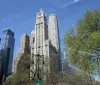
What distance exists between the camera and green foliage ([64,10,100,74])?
15.9 m

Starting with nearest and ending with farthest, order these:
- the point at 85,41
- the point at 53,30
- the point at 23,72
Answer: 1. the point at 85,41
2. the point at 23,72
3. the point at 53,30

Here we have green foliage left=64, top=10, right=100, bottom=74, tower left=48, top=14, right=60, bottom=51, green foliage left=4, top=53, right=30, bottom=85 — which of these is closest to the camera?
green foliage left=64, top=10, right=100, bottom=74

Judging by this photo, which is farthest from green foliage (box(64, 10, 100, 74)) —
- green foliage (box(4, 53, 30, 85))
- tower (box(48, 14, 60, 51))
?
tower (box(48, 14, 60, 51))

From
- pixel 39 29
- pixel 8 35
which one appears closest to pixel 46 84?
pixel 39 29

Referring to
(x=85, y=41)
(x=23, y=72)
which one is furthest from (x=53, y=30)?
(x=85, y=41)

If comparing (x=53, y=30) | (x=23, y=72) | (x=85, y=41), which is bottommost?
(x=23, y=72)

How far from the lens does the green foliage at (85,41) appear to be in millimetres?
15898

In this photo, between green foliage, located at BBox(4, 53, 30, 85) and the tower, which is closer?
green foliage, located at BBox(4, 53, 30, 85)

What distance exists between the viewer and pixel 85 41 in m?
17.1

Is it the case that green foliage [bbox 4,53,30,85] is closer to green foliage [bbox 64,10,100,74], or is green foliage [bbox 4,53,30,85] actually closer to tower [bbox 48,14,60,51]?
green foliage [bbox 64,10,100,74]

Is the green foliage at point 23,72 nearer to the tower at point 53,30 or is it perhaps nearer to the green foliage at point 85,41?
the green foliage at point 85,41

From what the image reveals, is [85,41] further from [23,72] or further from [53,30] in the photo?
[53,30]

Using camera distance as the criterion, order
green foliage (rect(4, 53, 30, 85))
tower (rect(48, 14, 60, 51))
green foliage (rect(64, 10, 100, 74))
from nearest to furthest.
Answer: green foliage (rect(64, 10, 100, 74)) → green foliage (rect(4, 53, 30, 85)) → tower (rect(48, 14, 60, 51))

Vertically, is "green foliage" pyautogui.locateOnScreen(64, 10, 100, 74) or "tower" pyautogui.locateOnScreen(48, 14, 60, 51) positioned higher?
"tower" pyautogui.locateOnScreen(48, 14, 60, 51)
